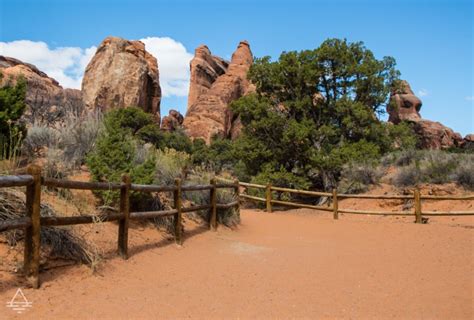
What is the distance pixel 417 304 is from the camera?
521 centimetres

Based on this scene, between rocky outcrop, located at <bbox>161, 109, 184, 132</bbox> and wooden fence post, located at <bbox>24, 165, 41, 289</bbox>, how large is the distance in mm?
49725

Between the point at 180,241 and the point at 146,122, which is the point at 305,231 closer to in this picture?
the point at 180,241

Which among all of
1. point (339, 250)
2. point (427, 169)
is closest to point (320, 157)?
point (427, 169)

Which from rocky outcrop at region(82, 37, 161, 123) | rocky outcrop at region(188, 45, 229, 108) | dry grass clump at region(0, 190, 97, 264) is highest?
rocky outcrop at region(188, 45, 229, 108)

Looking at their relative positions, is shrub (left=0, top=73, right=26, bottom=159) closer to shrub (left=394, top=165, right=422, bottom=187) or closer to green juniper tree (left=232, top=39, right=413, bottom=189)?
green juniper tree (left=232, top=39, right=413, bottom=189)

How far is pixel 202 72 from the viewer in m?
64.5

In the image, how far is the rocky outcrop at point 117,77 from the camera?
46.4m

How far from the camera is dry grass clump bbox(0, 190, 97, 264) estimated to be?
550 centimetres

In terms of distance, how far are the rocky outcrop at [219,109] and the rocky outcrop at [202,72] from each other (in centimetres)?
150

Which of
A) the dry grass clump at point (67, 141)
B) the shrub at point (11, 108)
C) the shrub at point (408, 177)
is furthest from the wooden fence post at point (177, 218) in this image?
the shrub at point (408, 177)

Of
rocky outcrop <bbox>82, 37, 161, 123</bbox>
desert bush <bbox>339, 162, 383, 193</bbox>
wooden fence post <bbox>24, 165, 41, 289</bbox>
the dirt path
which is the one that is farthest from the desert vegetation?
rocky outcrop <bbox>82, 37, 161, 123</bbox>

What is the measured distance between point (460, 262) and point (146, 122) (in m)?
29.4

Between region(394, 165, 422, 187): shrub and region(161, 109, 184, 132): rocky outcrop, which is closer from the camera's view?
region(394, 165, 422, 187): shrub

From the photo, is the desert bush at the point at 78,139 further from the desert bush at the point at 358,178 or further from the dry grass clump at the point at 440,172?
the dry grass clump at the point at 440,172
